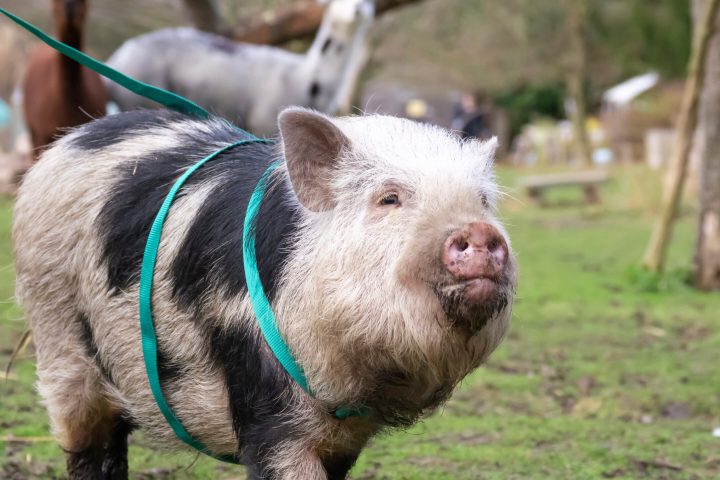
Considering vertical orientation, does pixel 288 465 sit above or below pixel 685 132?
below

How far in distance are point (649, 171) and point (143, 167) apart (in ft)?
43.9

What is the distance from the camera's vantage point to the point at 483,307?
8.60 feet

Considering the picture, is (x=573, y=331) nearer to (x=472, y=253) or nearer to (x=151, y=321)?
(x=151, y=321)

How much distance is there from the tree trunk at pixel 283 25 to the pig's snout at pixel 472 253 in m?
9.28

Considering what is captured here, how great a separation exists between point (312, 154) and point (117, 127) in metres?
1.02

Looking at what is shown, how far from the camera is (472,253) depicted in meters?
2.58

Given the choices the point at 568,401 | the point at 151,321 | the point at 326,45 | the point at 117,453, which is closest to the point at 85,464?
the point at 117,453

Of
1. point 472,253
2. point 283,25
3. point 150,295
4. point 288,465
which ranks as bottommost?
point 288,465

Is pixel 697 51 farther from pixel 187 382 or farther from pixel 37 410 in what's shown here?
pixel 187 382

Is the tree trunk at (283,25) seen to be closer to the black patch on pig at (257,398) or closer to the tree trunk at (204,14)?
the tree trunk at (204,14)

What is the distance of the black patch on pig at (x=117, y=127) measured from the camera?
3621mm

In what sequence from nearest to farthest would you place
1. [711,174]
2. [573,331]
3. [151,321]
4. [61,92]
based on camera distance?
1. [151,321]
2. [61,92]
3. [573,331]
4. [711,174]

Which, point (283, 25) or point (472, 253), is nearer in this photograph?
point (472, 253)

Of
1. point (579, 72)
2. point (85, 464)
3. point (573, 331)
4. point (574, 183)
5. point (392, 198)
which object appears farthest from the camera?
point (579, 72)
